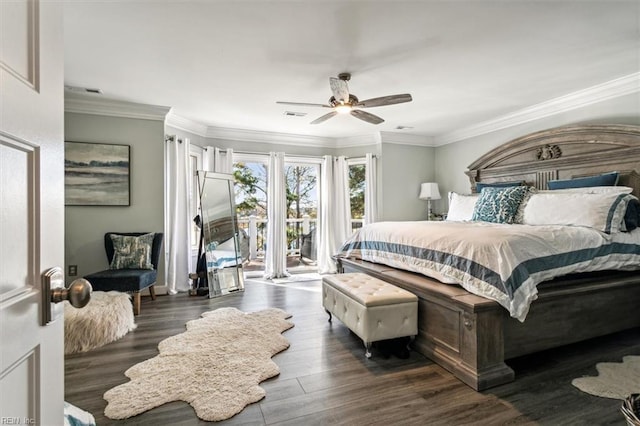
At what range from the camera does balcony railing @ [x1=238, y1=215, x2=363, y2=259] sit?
5598mm

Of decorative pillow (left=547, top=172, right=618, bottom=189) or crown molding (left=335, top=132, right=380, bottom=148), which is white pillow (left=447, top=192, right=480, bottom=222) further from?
crown molding (left=335, top=132, right=380, bottom=148)

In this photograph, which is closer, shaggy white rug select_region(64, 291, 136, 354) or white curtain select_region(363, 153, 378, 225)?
shaggy white rug select_region(64, 291, 136, 354)

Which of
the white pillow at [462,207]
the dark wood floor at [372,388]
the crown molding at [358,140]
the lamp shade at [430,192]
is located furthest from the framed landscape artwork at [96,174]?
the lamp shade at [430,192]

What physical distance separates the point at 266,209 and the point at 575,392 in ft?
15.3

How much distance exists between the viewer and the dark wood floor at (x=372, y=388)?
5.57 ft

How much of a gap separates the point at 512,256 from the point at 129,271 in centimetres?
386

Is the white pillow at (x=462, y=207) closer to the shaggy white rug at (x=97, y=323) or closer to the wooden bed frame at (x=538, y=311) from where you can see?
the wooden bed frame at (x=538, y=311)

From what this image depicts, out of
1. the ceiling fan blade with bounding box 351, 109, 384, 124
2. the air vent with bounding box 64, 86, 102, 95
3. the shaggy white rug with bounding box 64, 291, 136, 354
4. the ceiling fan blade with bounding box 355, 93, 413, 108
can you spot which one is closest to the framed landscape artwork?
the air vent with bounding box 64, 86, 102, 95

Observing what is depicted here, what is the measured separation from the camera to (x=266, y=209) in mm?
5523

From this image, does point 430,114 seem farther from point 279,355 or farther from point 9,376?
point 9,376


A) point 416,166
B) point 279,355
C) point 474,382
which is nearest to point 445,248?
point 474,382

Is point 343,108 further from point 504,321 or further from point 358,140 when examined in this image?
point 358,140

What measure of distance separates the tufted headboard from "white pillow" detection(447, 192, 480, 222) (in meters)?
0.74

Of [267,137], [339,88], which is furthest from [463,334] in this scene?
[267,137]
